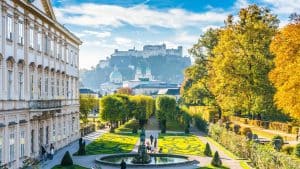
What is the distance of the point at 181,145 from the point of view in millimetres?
60281

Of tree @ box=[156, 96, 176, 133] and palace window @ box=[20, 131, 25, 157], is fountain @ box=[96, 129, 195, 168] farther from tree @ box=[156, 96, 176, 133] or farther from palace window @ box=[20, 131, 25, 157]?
tree @ box=[156, 96, 176, 133]

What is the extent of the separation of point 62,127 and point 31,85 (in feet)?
46.7

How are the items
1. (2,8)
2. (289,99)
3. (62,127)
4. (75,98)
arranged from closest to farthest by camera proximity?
1. (2,8)
2. (289,99)
3. (62,127)
4. (75,98)

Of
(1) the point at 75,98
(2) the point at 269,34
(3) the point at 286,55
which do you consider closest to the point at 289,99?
(3) the point at 286,55

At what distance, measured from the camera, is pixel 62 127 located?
5697cm

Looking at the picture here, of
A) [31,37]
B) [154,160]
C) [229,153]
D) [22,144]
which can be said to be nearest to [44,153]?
[22,144]

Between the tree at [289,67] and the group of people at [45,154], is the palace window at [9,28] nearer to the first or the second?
the group of people at [45,154]

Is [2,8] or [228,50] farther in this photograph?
[228,50]

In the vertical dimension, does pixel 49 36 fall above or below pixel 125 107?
above

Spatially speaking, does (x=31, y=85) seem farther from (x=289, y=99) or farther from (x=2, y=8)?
(x=289, y=99)

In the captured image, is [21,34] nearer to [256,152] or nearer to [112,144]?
[256,152]

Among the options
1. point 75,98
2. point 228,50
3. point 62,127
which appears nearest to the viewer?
point 62,127

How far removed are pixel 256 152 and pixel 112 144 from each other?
77.6ft

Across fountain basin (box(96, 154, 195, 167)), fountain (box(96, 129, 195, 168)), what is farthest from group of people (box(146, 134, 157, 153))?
fountain basin (box(96, 154, 195, 167))
